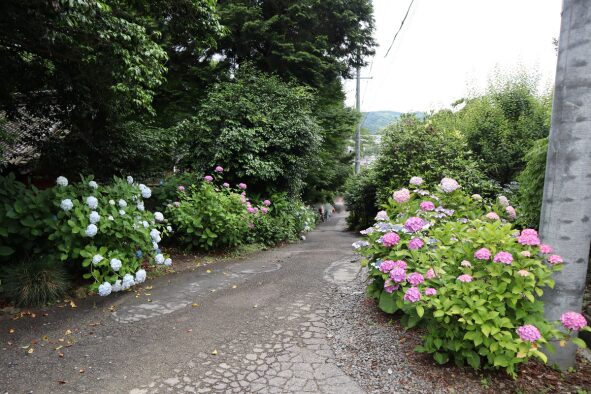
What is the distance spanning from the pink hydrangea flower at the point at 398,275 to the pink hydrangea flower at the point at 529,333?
0.83m

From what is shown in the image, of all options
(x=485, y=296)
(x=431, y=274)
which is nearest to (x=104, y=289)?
(x=431, y=274)

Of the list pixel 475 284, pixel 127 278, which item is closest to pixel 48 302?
pixel 127 278

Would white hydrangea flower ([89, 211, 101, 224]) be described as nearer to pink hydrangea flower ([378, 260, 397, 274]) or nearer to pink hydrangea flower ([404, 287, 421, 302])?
pink hydrangea flower ([378, 260, 397, 274])

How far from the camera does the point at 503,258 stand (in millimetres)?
2266

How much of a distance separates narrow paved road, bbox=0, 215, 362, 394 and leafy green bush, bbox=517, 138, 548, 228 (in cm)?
263

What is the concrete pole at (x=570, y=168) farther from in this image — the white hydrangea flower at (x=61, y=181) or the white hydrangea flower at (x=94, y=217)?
the white hydrangea flower at (x=61, y=181)

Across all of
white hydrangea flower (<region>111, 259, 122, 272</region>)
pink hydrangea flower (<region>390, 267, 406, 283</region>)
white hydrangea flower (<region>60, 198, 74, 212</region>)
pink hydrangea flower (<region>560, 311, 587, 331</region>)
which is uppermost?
white hydrangea flower (<region>60, 198, 74, 212</region>)

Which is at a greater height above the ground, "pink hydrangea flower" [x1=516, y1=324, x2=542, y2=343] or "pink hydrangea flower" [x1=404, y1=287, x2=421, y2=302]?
"pink hydrangea flower" [x1=404, y1=287, x2=421, y2=302]

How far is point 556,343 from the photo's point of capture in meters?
2.50

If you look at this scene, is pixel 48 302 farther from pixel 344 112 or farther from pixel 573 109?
pixel 344 112

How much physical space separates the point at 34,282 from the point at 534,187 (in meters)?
5.70

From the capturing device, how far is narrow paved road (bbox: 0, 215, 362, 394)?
259cm

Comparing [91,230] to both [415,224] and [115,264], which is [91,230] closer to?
[115,264]

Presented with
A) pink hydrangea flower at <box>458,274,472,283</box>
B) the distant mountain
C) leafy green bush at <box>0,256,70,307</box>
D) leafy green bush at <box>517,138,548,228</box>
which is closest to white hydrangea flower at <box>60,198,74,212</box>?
leafy green bush at <box>0,256,70,307</box>
